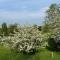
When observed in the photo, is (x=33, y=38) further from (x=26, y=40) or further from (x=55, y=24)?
(x=55, y=24)

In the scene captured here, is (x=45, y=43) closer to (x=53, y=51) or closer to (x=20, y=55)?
(x=53, y=51)

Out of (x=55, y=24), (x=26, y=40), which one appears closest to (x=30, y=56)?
(x=26, y=40)

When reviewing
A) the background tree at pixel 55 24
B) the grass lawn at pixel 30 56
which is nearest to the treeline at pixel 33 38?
the background tree at pixel 55 24

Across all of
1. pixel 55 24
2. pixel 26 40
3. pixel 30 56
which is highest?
pixel 55 24

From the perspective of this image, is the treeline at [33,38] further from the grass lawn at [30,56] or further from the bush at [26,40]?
the grass lawn at [30,56]

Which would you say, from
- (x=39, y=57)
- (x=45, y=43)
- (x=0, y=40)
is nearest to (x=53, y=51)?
(x=45, y=43)

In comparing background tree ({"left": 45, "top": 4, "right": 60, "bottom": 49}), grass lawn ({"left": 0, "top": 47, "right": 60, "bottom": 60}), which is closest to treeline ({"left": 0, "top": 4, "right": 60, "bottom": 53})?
background tree ({"left": 45, "top": 4, "right": 60, "bottom": 49})

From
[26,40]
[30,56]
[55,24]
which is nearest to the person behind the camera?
[30,56]

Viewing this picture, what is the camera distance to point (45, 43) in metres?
30.6

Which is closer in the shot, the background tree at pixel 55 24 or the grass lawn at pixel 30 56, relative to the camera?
the grass lawn at pixel 30 56

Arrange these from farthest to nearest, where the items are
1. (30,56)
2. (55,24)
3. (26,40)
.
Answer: (55,24) < (26,40) < (30,56)

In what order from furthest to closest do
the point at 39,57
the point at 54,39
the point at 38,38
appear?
the point at 54,39, the point at 38,38, the point at 39,57

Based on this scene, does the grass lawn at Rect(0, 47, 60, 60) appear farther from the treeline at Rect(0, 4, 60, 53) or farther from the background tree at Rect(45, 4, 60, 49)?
the background tree at Rect(45, 4, 60, 49)

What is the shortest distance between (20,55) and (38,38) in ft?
9.24
